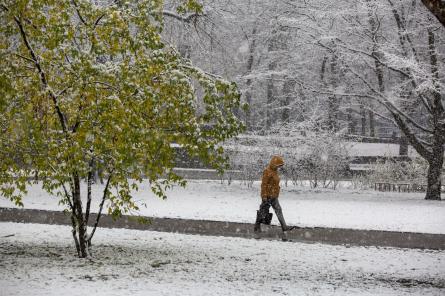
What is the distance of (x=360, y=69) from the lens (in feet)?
74.7

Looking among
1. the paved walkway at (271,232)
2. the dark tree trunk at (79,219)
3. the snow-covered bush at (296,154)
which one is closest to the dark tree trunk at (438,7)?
the paved walkway at (271,232)

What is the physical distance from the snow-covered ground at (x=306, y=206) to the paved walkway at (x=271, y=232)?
804mm

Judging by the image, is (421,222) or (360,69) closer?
(421,222)

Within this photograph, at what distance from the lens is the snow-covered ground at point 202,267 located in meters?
7.36

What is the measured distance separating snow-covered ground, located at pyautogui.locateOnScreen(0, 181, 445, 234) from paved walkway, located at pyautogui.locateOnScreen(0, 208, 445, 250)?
804 millimetres

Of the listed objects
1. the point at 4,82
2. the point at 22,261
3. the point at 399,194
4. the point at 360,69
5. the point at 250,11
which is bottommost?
the point at 22,261

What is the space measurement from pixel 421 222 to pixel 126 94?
368 inches

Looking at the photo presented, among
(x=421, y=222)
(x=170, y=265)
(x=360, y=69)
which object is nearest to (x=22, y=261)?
(x=170, y=265)

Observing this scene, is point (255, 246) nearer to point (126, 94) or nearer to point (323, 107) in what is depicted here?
point (126, 94)

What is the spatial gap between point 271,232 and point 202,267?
332cm

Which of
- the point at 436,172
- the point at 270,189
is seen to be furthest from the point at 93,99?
the point at 436,172

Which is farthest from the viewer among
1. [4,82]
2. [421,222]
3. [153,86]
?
[421,222]

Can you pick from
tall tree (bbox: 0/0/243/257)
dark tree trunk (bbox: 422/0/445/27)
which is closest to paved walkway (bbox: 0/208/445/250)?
tall tree (bbox: 0/0/243/257)

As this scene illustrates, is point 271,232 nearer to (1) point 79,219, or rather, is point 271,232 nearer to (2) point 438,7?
(1) point 79,219
